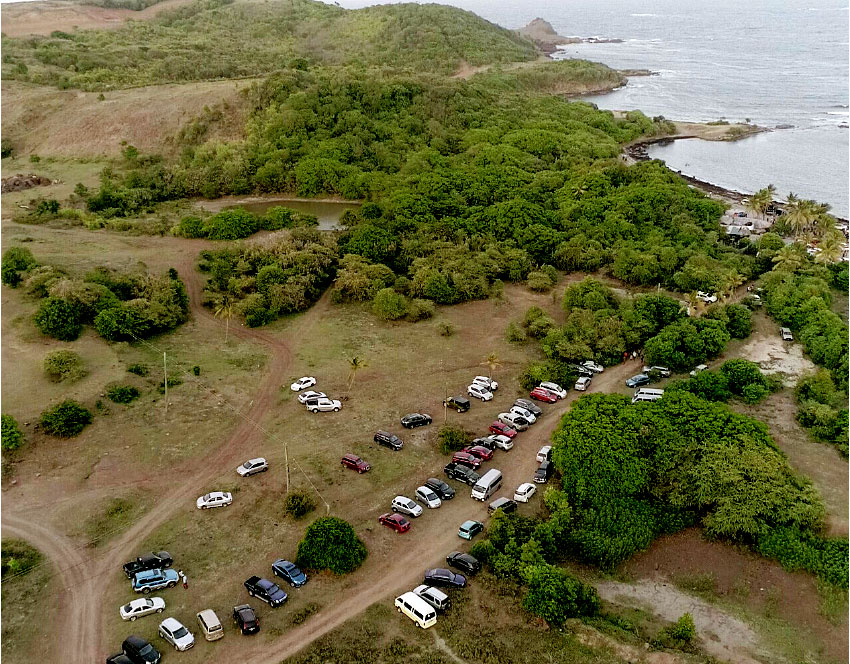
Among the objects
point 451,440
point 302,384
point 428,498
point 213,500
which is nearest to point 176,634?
point 213,500

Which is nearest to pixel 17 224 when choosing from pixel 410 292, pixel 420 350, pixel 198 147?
pixel 198 147

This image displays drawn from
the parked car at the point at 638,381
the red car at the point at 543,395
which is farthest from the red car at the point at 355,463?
the parked car at the point at 638,381

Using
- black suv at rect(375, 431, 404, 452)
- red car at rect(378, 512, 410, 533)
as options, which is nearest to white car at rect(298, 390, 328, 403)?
black suv at rect(375, 431, 404, 452)

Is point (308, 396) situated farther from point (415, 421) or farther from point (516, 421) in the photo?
point (516, 421)

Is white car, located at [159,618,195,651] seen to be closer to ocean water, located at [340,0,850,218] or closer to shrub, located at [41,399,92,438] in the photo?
shrub, located at [41,399,92,438]

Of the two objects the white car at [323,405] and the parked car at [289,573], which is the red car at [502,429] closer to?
the white car at [323,405]
